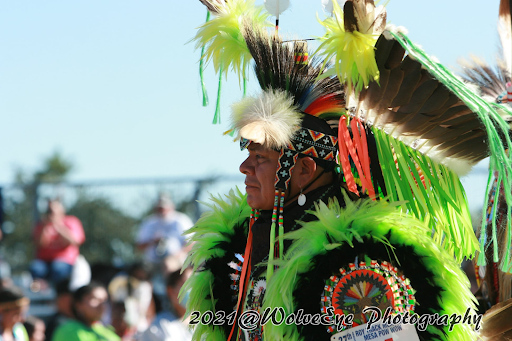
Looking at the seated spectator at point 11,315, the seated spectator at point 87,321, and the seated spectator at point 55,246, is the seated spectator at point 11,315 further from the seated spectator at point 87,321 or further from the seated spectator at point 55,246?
the seated spectator at point 55,246

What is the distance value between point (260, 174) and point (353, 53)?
0.64 m

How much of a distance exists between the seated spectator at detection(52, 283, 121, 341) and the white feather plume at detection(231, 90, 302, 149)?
2.46 metres

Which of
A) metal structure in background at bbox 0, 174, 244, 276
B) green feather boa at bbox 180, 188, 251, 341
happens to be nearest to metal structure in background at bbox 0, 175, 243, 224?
metal structure in background at bbox 0, 174, 244, 276

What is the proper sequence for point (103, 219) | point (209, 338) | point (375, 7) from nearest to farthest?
point (375, 7)
point (209, 338)
point (103, 219)

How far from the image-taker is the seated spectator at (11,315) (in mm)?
4250

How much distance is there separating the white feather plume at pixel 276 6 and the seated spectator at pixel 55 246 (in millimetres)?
4417

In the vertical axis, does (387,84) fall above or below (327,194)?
above

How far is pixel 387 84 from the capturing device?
1.88 m

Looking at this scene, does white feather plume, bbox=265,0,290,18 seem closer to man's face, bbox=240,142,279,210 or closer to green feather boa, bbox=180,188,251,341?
man's face, bbox=240,142,279,210

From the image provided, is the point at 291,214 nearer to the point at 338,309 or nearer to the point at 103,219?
the point at 338,309

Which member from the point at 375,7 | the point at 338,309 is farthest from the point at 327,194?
the point at 375,7

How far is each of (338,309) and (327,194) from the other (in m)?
0.51

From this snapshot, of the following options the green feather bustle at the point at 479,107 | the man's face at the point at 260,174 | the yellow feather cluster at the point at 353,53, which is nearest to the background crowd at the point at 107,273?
the man's face at the point at 260,174

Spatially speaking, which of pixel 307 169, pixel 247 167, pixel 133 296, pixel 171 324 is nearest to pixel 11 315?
pixel 171 324
